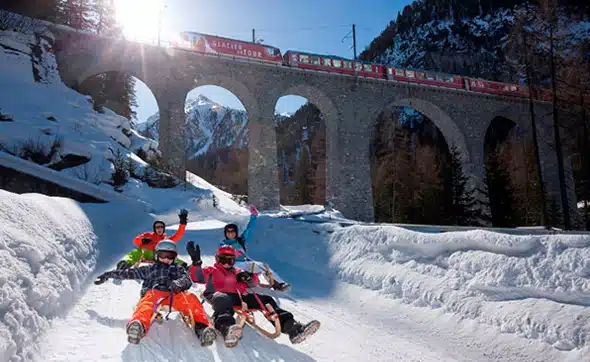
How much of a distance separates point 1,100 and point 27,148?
292cm

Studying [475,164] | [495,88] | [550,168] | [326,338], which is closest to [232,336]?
[326,338]

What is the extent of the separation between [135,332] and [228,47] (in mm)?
18355

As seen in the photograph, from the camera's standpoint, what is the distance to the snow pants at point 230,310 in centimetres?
333

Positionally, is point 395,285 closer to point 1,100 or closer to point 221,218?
point 221,218

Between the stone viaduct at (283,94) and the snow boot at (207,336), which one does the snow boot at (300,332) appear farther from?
the stone viaduct at (283,94)

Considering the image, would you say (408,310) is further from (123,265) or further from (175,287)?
(123,265)

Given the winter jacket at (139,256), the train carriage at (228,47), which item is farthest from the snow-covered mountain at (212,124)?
the winter jacket at (139,256)

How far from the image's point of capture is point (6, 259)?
9.14 feet

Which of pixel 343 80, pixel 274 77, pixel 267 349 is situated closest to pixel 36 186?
pixel 267 349

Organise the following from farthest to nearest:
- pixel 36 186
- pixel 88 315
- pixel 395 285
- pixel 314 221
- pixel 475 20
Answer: pixel 475 20 < pixel 314 221 < pixel 36 186 < pixel 395 285 < pixel 88 315

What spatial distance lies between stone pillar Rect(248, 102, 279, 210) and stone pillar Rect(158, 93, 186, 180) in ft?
12.1

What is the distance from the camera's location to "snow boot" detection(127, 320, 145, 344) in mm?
2973

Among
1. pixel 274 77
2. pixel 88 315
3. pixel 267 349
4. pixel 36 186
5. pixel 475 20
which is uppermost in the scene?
pixel 475 20

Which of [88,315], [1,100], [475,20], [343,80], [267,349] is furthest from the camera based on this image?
[475,20]
